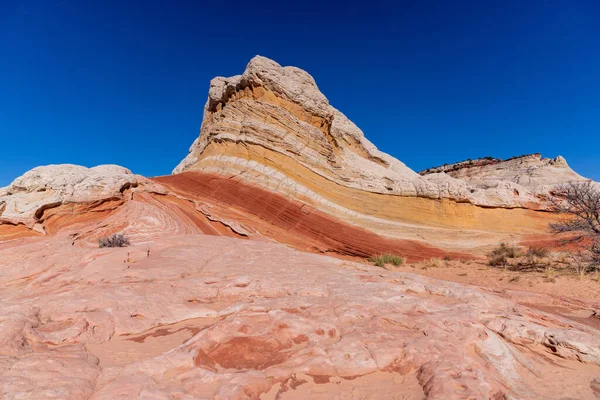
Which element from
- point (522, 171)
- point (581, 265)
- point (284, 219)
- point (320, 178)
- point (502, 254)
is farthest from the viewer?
point (522, 171)

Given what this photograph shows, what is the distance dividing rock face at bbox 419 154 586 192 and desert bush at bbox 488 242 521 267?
5.54 meters

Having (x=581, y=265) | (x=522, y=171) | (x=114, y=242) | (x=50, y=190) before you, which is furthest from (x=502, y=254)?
(x=50, y=190)

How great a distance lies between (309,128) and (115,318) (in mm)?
14616

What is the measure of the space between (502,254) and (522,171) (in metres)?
17.3

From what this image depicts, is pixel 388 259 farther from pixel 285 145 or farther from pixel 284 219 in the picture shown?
pixel 285 145

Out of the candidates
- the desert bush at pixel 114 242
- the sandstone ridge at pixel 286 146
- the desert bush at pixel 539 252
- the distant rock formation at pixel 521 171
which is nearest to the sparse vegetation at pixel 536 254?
the desert bush at pixel 539 252

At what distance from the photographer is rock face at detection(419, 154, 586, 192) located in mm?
25703

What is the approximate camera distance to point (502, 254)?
50.7 ft

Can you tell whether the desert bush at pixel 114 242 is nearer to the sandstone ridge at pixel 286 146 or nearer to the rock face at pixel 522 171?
the sandstone ridge at pixel 286 146

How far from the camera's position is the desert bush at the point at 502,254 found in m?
14.9

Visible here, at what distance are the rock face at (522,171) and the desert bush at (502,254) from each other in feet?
18.2

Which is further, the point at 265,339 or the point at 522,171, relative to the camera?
the point at 522,171

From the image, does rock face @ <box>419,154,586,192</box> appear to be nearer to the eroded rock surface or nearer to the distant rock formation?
the distant rock formation

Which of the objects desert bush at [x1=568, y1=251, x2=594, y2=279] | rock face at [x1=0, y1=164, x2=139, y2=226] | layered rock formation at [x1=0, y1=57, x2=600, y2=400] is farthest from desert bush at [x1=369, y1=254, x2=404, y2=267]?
rock face at [x1=0, y1=164, x2=139, y2=226]
